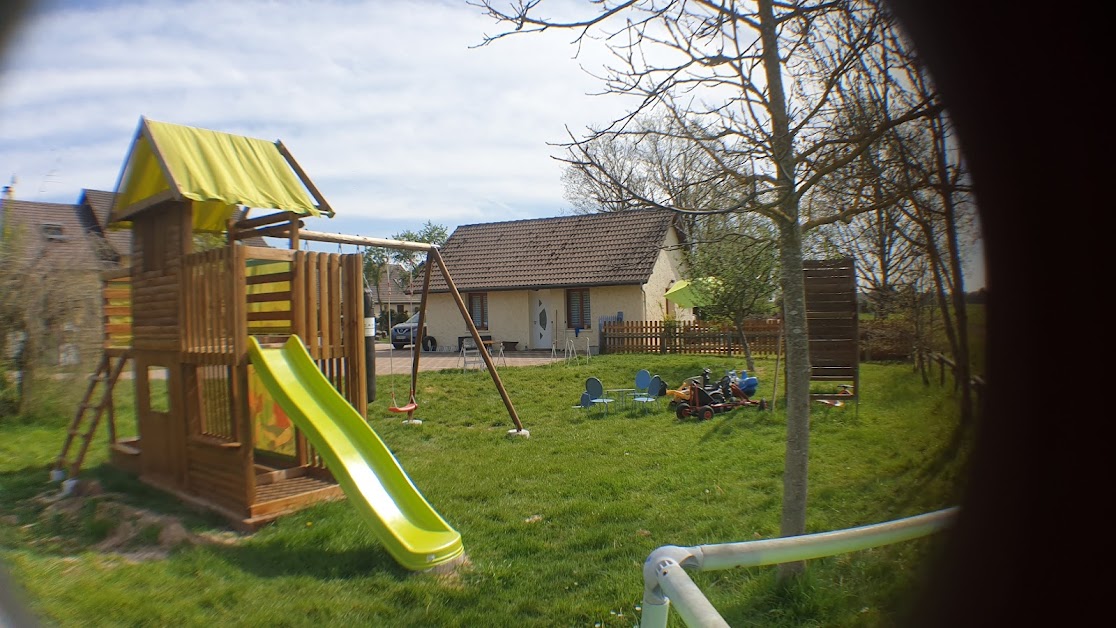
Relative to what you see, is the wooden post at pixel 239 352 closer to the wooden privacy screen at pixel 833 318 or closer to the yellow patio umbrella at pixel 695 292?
the wooden privacy screen at pixel 833 318

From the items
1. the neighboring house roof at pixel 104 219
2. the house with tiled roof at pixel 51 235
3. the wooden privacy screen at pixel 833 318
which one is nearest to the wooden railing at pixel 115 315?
the neighboring house roof at pixel 104 219

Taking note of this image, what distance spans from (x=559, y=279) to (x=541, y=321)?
6.67ft

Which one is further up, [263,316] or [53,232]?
[53,232]

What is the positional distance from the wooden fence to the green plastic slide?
15023mm

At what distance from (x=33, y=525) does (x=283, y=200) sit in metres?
4.05

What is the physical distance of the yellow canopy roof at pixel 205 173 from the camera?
7336 millimetres

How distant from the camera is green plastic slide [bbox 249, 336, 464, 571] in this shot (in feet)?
16.6

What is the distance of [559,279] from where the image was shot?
2792 cm

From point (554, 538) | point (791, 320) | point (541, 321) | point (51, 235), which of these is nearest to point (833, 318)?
point (791, 320)

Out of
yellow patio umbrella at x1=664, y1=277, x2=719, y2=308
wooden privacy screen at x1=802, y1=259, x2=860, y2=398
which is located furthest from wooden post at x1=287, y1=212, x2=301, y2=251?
yellow patio umbrella at x1=664, y1=277, x2=719, y2=308

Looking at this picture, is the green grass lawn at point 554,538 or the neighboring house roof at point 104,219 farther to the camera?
the neighboring house roof at point 104,219

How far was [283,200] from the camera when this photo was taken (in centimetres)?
799

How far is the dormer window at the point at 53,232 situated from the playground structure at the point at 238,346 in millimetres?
4262

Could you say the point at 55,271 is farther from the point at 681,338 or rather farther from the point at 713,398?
the point at 681,338
